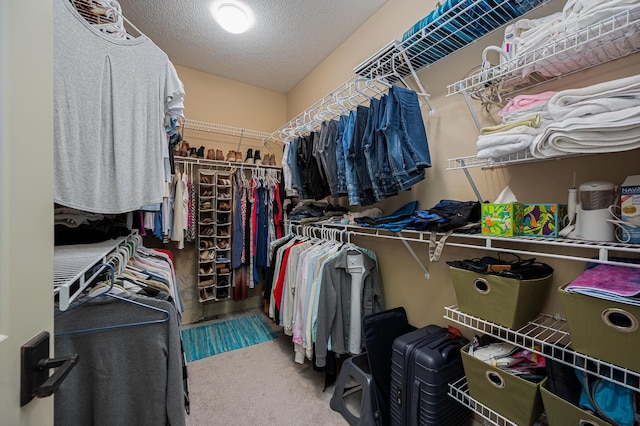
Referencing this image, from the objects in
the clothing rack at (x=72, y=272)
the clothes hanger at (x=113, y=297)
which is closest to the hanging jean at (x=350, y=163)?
the clothes hanger at (x=113, y=297)

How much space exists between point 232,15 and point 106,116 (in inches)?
60.3

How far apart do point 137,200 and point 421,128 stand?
59.8 inches

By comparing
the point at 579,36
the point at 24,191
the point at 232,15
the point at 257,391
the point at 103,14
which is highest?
the point at 232,15

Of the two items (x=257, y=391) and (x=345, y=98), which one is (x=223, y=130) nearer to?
(x=345, y=98)

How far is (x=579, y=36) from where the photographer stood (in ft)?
2.83

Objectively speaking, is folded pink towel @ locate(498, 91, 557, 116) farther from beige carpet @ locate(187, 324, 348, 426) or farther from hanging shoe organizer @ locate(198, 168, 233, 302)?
hanging shoe organizer @ locate(198, 168, 233, 302)

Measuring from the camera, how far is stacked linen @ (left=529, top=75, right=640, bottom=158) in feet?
2.44

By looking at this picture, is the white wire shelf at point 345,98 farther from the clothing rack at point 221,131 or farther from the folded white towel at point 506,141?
the folded white towel at point 506,141

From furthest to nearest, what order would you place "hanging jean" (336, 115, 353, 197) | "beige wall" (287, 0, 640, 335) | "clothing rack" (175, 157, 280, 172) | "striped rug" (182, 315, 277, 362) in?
"clothing rack" (175, 157, 280, 172) < "striped rug" (182, 315, 277, 362) < "hanging jean" (336, 115, 353, 197) < "beige wall" (287, 0, 640, 335)

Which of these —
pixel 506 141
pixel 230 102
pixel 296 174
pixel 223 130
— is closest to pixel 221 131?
pixel 223 130

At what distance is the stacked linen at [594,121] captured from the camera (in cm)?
74

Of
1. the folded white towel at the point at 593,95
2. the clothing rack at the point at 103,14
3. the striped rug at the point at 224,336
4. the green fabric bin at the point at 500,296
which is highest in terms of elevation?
the clothing rack at the point at 103,14

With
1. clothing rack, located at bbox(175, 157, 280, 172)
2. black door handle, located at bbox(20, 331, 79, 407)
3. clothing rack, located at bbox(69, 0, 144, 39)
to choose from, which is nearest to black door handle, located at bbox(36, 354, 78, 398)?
black door handle, located at bbox(20, 331, 79, 407)

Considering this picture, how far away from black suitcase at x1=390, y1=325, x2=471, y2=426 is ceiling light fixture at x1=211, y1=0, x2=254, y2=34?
260 centimetres
